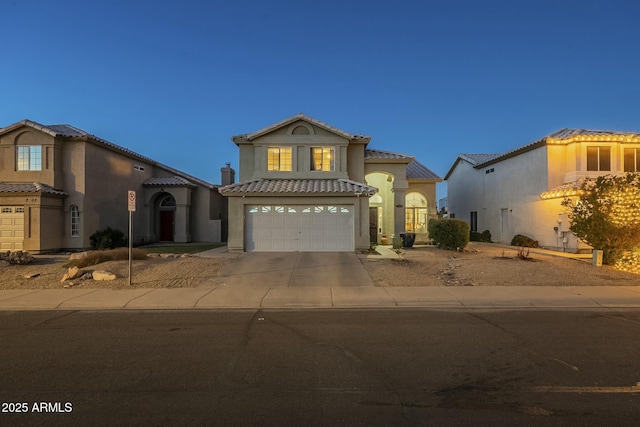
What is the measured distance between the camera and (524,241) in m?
22.4

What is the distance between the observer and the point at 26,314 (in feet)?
28.3

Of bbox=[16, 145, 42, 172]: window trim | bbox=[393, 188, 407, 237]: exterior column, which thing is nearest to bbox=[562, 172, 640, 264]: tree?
bbox=[393, 188, 407, 237]: exterior column

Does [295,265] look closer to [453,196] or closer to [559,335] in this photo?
[559,335]

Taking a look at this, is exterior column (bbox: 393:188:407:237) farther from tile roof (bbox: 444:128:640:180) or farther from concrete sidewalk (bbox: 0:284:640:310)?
concrete sidewalk (bbox: 0:284:640:310)

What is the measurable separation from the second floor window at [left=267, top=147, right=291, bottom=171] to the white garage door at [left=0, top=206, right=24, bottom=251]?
12.9 meters

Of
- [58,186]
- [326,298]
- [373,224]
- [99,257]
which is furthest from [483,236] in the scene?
[58,186]

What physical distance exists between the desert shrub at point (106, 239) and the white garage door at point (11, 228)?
3.18m

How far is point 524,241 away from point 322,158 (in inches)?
504

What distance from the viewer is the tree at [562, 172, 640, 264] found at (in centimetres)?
1366

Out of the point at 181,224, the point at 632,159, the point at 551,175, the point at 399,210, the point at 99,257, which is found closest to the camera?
the point at 99,257

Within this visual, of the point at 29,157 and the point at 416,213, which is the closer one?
the point at 29,157

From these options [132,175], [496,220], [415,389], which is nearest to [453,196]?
[496,220]

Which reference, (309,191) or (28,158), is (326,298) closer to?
(309,191)

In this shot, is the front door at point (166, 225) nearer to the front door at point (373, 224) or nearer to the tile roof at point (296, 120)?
the tile roof at point (296, 120)
